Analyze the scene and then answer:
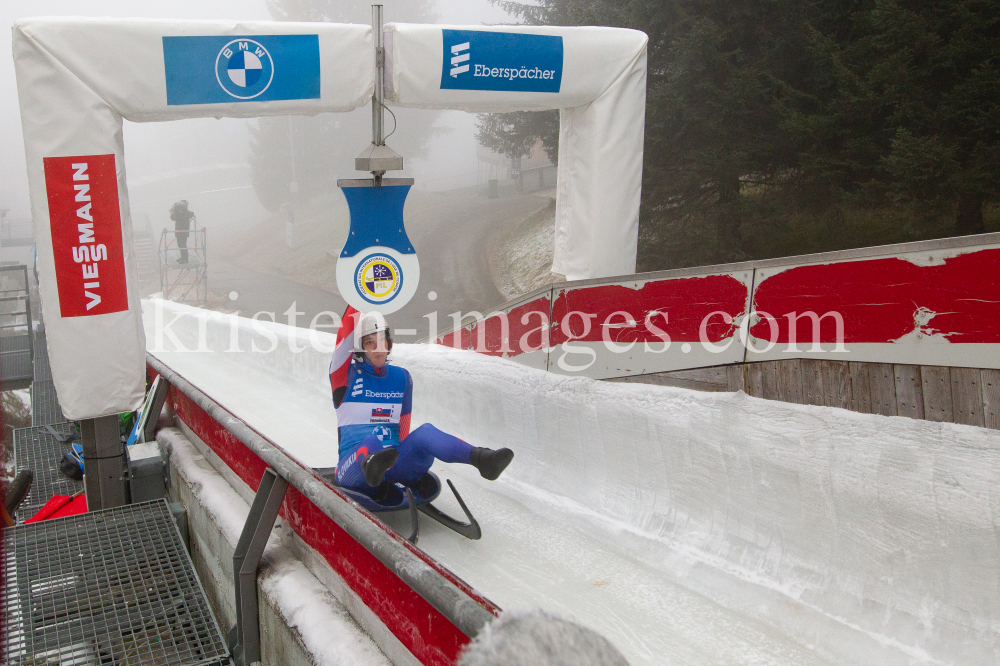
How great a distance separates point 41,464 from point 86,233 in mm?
3165

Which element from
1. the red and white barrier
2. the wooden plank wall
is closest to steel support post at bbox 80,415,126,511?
the red and white barrier

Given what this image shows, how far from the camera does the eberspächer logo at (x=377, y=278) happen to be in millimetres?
4230

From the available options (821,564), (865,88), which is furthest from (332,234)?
(821,564)

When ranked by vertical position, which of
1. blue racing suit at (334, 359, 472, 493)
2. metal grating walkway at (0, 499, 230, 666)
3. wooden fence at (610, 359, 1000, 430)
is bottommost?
metal grating walkway at (0, 499, 230, 666)

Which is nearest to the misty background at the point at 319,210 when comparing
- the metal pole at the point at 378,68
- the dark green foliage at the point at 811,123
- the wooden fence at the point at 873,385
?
the metal pole at the point at 378,68

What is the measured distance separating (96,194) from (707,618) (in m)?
3.19

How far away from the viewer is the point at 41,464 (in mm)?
5848

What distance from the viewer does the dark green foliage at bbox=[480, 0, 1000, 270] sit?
235 inches

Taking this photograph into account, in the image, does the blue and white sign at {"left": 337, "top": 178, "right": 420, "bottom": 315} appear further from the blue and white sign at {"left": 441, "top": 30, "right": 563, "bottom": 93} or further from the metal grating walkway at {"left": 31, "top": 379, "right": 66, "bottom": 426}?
the metal grating walkway at {"left": 31, "top": 379, "right": 66, "bottom": 426}

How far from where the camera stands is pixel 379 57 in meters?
3.84

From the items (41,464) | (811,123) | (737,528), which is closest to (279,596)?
(737,528)

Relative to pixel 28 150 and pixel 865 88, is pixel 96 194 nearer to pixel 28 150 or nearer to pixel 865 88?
pixel 28 150

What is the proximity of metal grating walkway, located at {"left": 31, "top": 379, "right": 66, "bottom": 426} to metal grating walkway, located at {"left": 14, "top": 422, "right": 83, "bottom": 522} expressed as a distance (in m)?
0.54

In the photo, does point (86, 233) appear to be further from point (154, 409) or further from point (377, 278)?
point (154, 409)
